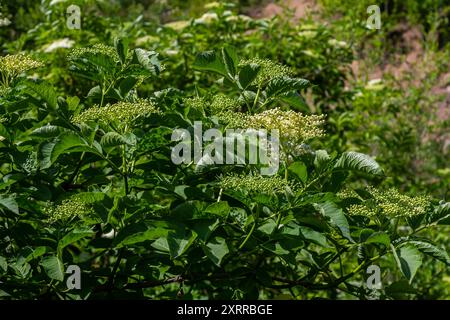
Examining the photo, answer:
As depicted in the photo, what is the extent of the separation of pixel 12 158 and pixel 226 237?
66cm

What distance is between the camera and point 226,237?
1.90m

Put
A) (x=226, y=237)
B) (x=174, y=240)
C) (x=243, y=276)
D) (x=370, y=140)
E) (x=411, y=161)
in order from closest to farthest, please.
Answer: (x=174, y=240) → (x=226, y=237) → (x=243, y=276) → (x=370, y=140) → (x=411, y=161)

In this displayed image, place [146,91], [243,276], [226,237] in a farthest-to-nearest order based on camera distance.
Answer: [146,91] → [243,276] → [226,237]

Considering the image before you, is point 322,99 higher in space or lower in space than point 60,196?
lower

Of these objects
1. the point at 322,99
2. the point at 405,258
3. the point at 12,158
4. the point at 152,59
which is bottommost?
the point at 322,99

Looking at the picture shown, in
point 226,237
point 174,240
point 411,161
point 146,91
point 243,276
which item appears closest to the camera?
point 174,240

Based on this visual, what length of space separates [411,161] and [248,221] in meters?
4.28

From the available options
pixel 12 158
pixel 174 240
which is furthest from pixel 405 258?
pixel 12 158

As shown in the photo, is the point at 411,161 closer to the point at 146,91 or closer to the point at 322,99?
the point at 322,99

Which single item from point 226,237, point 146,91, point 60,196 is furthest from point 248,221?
point 146,91

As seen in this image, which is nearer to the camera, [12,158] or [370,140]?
[12,158]

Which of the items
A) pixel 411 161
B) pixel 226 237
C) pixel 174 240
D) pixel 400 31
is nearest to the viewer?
pixel 174 240
